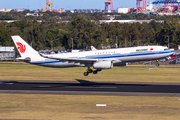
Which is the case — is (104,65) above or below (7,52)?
above

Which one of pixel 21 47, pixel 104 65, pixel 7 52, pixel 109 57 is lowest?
pixel 7 52

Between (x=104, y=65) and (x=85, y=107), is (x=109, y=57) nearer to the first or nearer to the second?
(x=104, y=65)

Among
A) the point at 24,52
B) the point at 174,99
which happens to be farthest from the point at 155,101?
the point at 24,52

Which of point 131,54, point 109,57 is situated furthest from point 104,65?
point 131,54

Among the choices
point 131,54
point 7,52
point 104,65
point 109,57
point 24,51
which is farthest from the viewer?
point 7,52

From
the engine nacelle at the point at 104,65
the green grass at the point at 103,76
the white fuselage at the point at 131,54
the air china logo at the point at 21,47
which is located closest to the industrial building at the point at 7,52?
the green grass at the point at 103,76

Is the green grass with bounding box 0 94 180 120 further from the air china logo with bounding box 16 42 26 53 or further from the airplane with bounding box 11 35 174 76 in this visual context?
the air china logo with bounding box 16 42 26 53

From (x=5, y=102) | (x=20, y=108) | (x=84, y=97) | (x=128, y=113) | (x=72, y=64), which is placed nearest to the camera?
(x=128, y=113)

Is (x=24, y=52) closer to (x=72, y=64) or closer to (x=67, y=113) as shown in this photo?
(x=72, y=64)

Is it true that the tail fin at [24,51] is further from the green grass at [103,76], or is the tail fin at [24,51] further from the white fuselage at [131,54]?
the white fuselage at [131,54]

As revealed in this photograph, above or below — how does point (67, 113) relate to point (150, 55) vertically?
below

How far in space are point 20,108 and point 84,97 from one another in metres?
9.79

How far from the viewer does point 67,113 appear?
32.7 meters

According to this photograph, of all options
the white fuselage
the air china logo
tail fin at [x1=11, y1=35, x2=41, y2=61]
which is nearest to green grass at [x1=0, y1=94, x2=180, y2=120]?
the white fuselage
